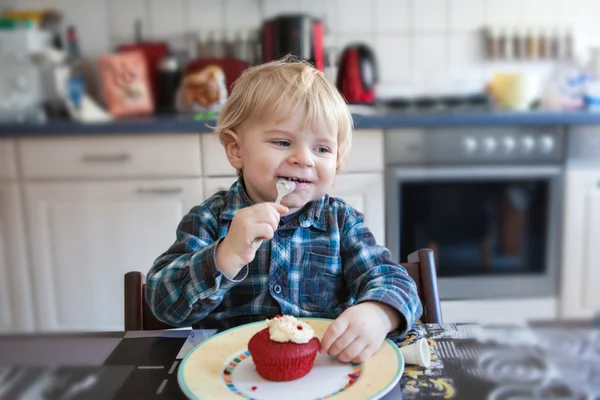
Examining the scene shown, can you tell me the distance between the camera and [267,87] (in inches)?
31.8

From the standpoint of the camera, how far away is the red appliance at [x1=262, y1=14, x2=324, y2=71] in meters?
2.18

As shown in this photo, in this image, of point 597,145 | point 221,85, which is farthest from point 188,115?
point 597,145

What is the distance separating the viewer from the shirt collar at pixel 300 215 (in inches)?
34.0

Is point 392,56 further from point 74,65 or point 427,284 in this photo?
point 427,284

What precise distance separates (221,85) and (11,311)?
3.64 feet

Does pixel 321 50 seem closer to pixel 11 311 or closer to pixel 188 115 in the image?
pixel 188 115

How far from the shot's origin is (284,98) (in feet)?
2.58

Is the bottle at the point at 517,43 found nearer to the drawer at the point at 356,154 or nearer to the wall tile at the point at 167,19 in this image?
the drawer at the point at 356,154

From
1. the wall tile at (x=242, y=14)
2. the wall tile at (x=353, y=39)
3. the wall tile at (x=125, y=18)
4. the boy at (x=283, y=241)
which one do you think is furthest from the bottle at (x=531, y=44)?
the boy at (x=283, y=241)

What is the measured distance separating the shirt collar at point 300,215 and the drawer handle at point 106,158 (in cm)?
117

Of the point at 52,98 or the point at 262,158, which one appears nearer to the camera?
the point at 262,158

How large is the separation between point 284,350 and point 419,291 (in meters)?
0.36

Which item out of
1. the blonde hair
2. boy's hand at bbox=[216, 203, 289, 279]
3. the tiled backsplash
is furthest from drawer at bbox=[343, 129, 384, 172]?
boy's hand at bbox=[216, 203, 289, 279]

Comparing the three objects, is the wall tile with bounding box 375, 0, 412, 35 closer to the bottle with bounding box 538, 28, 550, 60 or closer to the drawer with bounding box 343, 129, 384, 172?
the bottle with bounding box 538, 28, 550, 60
